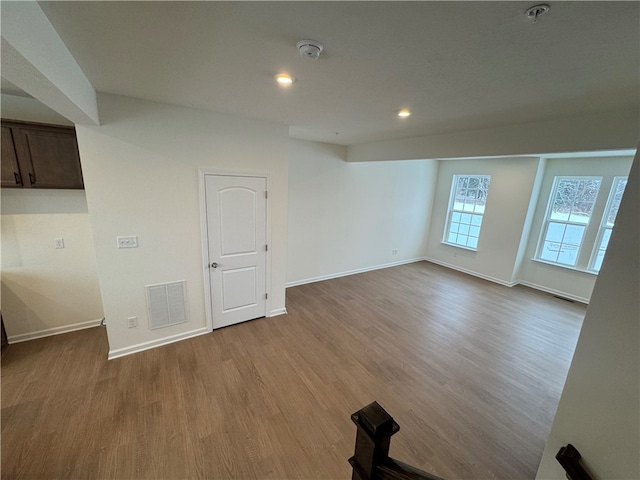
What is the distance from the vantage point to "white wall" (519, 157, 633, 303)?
14.1 feet

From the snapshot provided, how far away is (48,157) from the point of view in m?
2.55

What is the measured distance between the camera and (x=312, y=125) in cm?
323

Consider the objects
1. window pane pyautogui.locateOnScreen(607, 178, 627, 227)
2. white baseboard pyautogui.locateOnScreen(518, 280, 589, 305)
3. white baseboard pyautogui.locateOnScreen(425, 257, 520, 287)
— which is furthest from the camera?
white baseboard pyautogui.locateOnScreen(425, 257, 520, 287)

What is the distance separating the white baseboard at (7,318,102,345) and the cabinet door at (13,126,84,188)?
174cm

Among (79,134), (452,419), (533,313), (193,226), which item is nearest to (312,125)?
(193,226)

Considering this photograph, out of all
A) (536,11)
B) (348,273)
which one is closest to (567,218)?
(348,273)

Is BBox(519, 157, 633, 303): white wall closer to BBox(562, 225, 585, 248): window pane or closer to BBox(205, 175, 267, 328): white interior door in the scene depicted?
BBox(562, 225, 585, 248): window pane

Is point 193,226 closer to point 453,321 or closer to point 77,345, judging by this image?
point 77,345

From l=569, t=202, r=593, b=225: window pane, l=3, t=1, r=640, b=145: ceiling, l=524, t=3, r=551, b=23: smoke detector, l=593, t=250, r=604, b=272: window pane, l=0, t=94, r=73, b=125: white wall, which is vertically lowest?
l=593, t=250, r=604, b=272: window pane

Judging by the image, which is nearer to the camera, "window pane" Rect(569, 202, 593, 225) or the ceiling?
the ceiling

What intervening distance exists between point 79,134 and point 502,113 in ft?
12.6


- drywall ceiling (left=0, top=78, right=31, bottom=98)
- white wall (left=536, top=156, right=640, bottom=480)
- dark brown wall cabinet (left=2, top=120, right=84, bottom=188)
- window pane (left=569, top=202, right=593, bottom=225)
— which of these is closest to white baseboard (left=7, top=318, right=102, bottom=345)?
dark brown wall cabinet (left=2, top=120, right=84, bottom=188)

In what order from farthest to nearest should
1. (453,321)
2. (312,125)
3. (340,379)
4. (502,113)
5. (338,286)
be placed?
1. (338,286)
2. (453,321)
3. (312,125)
4. (340,379)
5. (502,113)

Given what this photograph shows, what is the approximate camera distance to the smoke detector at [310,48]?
4.27 feet
